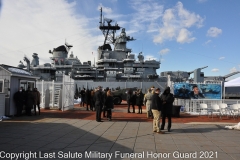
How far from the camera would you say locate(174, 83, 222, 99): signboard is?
1478cm

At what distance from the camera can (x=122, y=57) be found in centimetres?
5556

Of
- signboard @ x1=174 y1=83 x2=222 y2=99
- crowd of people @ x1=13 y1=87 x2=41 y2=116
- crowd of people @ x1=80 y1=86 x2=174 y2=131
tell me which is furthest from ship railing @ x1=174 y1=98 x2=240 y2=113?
crowd of people @ x1=13 y1=87 x2=41 y2=116

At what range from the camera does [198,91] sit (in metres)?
15.0

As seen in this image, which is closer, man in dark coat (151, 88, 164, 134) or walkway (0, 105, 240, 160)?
walkway (0, 105, 240, 160)

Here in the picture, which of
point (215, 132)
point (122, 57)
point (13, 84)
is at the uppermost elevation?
point (122, 57)

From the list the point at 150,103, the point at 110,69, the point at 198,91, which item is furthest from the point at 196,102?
the point at 110,69

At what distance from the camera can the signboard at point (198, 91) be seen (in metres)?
14.8

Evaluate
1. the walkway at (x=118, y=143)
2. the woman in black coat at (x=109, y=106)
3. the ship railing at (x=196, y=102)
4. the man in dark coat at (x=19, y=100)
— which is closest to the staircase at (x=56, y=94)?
the man in dark coat at (x=19, y=100)

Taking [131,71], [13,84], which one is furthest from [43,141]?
[131,71]

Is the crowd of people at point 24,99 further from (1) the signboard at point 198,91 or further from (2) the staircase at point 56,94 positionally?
(1) the signboard at point 198,91

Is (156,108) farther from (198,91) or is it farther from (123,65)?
(123,65)

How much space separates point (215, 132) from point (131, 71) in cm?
4026

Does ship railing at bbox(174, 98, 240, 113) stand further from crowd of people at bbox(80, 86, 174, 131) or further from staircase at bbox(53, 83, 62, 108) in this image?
staircase at bbox(53, 83, 62, 108)

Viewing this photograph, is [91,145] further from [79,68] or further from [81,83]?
[79,68]
